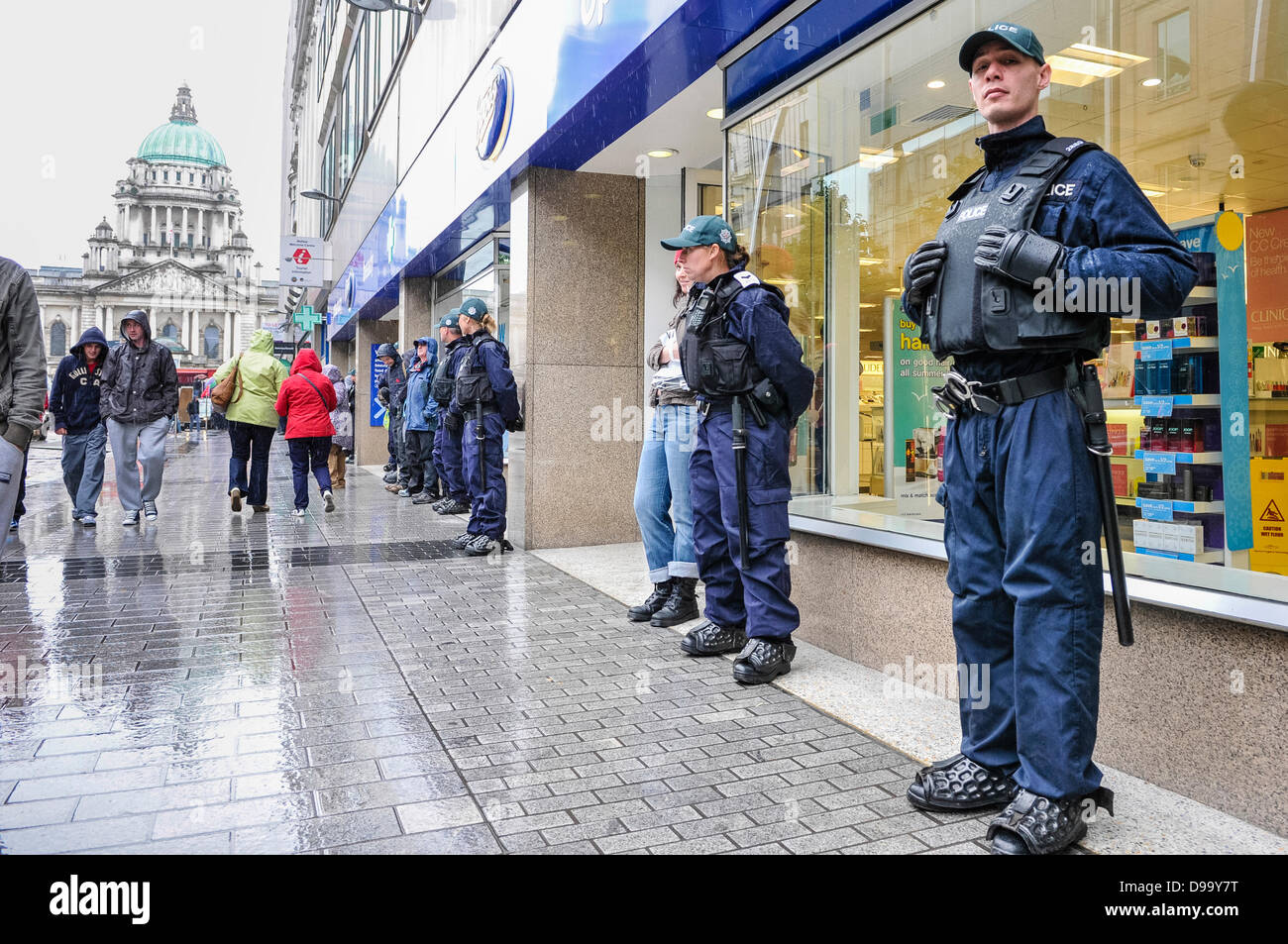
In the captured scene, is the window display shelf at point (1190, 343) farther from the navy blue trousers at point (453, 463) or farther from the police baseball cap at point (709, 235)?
the navy blue trousers at point (453, 463)

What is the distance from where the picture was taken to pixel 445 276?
15.3m

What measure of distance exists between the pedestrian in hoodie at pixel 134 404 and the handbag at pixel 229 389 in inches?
21.8

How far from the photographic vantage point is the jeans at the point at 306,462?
11.2 m

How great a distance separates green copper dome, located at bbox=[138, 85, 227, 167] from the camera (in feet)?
393

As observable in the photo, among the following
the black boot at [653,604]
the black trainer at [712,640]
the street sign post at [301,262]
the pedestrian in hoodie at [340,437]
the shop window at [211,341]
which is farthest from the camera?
the shop window at [211,341]

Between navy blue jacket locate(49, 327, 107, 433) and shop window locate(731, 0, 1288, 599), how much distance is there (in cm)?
757

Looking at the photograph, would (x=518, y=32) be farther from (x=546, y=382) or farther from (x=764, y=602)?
(x=764, y=602)

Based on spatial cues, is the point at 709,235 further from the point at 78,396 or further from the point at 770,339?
the point at 78,396

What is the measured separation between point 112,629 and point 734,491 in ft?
11.7

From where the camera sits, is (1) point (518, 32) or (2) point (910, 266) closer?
(2) point (910, 266)

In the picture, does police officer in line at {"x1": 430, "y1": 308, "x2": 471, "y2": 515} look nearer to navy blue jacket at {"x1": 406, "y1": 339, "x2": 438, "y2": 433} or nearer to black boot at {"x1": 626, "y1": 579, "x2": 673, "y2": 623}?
navy blue jacket at {"x1": 406, "y1": 339, "x2": 438, "y2": 433}

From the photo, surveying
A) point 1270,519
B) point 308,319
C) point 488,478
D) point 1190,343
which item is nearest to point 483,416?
point 488,478

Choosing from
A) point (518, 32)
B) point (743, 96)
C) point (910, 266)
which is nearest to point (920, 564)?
point (910, 266)

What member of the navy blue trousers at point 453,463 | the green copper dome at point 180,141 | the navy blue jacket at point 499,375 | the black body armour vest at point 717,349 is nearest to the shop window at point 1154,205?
Answer: the black body armour vest at point 717,349
